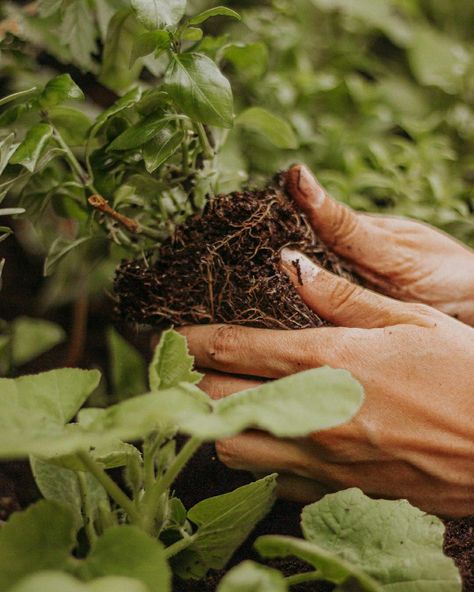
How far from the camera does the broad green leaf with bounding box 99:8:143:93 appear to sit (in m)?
1.09

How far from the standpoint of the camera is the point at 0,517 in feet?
3.39

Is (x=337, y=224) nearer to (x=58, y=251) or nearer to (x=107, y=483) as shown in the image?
(x=58, y=251)

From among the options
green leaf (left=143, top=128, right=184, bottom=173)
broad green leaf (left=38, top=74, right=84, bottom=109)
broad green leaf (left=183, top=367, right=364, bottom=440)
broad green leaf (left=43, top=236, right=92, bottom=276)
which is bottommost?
broad green leaf (left=43, top=236, right=92, bottom=276)

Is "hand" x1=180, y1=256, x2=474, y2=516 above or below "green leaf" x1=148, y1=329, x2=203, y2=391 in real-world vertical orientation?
below

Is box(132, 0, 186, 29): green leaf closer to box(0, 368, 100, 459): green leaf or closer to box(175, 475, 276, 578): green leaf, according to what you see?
box(0, 368, 100, 459): green leaf

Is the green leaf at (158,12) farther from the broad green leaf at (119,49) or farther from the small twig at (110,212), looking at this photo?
the small twig at (110,212)

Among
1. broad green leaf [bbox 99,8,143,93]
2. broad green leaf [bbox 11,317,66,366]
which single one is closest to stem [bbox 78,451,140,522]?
broad green leaf [bbox 99,8,143,93]

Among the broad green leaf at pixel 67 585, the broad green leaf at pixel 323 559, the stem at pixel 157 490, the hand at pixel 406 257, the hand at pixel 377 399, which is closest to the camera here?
the broad green leaf at pixel 67 585

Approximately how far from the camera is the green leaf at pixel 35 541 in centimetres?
62

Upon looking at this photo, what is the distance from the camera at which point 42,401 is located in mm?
705

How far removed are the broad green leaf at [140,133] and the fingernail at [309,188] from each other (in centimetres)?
29

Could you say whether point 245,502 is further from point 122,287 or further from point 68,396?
point 122,287

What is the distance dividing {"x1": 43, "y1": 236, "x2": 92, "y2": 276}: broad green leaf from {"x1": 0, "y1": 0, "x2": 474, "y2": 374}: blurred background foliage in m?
0.05

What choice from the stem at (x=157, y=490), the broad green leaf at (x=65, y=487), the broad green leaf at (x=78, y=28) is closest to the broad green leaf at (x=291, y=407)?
the stem at (x=157, y=490)
